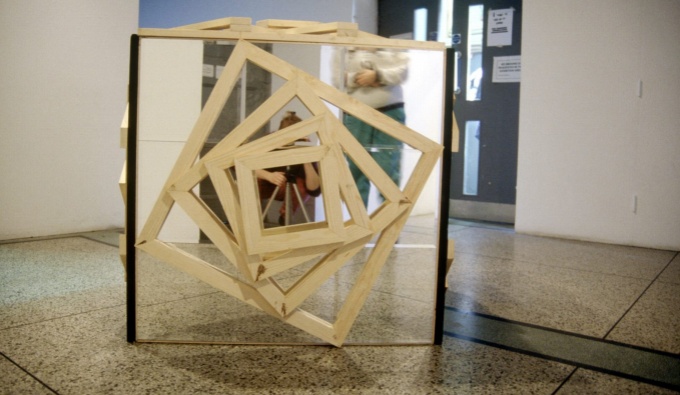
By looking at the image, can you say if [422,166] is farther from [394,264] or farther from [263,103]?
[394,264]

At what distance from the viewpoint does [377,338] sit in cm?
158

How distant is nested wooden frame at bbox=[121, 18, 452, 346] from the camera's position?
1318 mm

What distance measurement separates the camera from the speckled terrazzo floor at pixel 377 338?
4.15 feet

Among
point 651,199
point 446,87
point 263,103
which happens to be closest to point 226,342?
point 263,103

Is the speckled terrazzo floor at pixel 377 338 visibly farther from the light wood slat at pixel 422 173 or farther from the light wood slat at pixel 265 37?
the light wood slat at pixel 265 37

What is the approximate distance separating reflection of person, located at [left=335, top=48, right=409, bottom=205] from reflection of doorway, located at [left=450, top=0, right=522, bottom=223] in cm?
334

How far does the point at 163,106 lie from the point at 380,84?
0.63m

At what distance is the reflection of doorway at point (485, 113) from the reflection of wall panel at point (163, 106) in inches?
147

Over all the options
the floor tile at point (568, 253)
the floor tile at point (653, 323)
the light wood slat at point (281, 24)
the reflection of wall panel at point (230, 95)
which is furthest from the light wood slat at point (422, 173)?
the floor tile at point (568, 253)

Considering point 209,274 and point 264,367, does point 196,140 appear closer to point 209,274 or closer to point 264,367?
point 209,274

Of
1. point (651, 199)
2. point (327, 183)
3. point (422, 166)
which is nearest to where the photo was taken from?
point (327, 183)

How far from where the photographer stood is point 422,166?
1452 mm

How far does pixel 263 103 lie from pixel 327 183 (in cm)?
29

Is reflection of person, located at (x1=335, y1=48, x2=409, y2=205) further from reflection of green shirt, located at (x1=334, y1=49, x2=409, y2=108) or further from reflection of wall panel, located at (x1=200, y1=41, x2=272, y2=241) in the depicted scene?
reflection of wall panel, located at (x1=200, y1=41, x2=272, y2=241)
